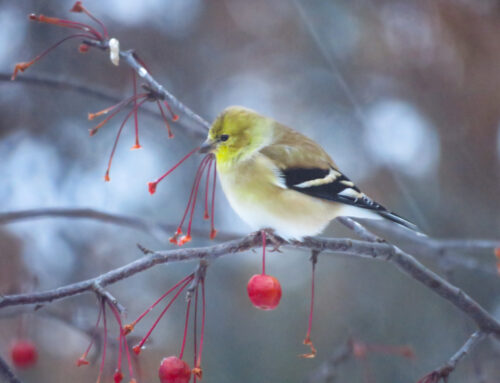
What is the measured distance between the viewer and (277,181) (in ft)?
6.34

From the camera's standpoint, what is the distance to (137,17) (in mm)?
3375

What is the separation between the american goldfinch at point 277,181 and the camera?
6.29 ft

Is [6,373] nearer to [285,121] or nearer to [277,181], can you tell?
[277,181]

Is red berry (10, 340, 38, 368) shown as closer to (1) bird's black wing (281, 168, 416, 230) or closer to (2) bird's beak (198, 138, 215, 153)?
(2) bird's beak (198, 138, 215, 153)

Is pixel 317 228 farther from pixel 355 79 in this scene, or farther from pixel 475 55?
pixel 355 79

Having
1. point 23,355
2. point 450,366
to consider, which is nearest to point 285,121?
point 23,355

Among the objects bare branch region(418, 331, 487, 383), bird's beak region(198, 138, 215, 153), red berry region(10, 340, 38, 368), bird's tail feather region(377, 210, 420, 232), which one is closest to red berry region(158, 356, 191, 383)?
bare branch region(418, 331, 487, 383)

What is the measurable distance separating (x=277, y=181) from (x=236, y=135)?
25 cm

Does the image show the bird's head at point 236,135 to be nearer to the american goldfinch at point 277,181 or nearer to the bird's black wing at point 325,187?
the american goldfinch at point 277,181

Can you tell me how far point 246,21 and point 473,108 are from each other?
166 cm

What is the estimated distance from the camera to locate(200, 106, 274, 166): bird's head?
1972 mm

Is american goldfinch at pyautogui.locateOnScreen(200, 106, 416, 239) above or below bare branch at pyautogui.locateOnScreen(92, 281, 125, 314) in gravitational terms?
above

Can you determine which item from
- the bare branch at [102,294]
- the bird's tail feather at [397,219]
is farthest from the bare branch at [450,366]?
the bare branch at [102,294]

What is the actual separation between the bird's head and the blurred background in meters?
1.37
